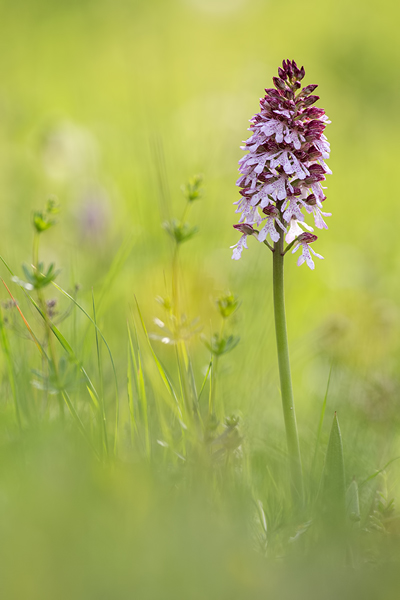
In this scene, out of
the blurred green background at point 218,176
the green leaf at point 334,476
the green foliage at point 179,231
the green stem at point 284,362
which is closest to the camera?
the green leaf at point 334,476

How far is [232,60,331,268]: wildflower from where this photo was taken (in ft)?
5.44

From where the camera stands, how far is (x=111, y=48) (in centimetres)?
1110

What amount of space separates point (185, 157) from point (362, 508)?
5344 mm

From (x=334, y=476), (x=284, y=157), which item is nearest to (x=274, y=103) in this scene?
(x=284, y=157)

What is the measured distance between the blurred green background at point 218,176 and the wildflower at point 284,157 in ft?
1.96

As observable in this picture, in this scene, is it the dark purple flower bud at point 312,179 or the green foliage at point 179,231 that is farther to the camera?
the green foliage at point 179,231

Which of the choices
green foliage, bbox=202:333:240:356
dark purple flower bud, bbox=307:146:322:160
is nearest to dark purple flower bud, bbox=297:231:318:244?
dark purple flower bud, bbox=307:146:322:160

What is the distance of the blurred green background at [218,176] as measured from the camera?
121 inches

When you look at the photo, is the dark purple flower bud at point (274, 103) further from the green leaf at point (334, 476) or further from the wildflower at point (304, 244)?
the green leaf at point (334, 476)

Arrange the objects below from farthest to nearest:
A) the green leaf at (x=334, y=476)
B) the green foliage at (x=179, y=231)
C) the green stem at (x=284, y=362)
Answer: the green foliage at (x=179, y=231), the green stem at (x=284, y=362), the green leaf at (x=334, y=476)

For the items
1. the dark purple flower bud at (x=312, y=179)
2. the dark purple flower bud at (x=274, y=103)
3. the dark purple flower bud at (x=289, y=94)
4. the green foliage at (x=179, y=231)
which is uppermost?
the dark purple flower bud at (x=289, y=94)

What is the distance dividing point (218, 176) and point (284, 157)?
416cm

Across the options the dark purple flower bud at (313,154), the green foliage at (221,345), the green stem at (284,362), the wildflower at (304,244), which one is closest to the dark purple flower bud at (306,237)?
the wildflower at (304,244)

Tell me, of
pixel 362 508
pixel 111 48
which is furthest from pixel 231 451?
pixel 111 48
